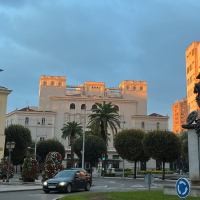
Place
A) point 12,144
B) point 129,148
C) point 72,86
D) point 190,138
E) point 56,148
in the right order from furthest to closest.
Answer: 1. point 72,86
2. point 56,148
3. point 129,148
4. point 12,144
5. point 190,138

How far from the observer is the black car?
18156mm

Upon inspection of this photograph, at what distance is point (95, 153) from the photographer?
161 feet

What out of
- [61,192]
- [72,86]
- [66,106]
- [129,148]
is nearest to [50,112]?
[66,106]

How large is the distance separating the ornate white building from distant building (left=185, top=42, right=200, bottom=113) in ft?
48.9

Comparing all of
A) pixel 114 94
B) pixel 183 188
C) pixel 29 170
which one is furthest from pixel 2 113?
pixel 114 94

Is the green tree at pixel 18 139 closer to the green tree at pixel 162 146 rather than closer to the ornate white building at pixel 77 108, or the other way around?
the green tree at pixel 162 146

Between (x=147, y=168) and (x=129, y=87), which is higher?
(x=129, y=87)

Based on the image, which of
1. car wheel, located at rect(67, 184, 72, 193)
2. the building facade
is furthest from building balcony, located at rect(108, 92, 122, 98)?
car wheel, located at rect(67, 184, 72, 193)

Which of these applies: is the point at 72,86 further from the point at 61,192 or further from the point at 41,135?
the point at 61,192

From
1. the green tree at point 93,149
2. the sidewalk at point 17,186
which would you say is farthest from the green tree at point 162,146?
the sidewalk at point 17,186

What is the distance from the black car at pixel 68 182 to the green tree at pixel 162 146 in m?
20.8

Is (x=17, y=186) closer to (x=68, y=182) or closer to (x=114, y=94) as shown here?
(x=68, y=182)

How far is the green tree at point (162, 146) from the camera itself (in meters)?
40.2

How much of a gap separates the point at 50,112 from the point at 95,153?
112 ft
